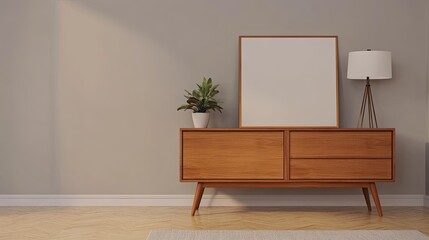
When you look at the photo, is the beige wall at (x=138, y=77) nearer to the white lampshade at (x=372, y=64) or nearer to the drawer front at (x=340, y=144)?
the white lampshade at (x=372, y=64)

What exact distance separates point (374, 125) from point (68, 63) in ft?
9.66

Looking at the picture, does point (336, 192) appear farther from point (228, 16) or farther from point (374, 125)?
point (228, 16)

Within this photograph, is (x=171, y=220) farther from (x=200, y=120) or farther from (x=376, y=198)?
(x=376, y=198)

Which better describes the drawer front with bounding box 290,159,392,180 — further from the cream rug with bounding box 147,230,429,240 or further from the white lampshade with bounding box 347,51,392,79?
the cream rug with bounding box 147,230,429,240

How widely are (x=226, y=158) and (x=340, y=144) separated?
981 mm

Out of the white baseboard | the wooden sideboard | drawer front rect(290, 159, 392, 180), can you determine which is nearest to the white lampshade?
the wooden sideboard

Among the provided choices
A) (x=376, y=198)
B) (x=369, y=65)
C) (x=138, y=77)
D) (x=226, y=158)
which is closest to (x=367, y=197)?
(x=376, y=198)

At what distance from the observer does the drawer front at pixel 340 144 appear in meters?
5.41

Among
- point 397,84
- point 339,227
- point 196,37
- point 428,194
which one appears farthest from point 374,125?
point 196,37

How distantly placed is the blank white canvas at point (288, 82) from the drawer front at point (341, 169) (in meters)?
0.49

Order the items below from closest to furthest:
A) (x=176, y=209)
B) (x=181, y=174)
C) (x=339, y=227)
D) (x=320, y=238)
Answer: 1. (x=320, y=238)
2. (x=339, y=227)
3. (x=181, y=174)
4. (x=176, y=209)

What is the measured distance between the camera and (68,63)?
19.6 feet

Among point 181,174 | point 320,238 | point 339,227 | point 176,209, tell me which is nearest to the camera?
point 320,238

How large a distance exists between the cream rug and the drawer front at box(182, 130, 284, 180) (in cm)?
94
